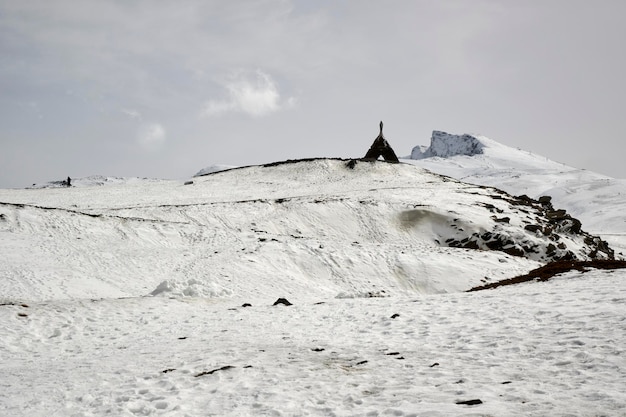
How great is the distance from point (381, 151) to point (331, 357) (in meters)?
50.4

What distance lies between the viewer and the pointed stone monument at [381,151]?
58062 millimetres

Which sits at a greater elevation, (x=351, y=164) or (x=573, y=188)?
(x=573, y=188)

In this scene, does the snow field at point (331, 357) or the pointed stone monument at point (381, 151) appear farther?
the pointed stone monument at point (381, 151)

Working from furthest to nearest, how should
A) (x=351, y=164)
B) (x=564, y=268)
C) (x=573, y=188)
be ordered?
(x=573, y=188) < (x=351, y=164) < (x=564, y=268)

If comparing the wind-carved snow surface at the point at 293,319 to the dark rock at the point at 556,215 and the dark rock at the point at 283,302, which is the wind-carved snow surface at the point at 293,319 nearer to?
the dark rock at the point at 283,302

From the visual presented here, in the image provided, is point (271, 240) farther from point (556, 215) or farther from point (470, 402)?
point (556, 215)

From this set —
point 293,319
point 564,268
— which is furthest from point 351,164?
point 293,319

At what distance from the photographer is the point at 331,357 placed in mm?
9633

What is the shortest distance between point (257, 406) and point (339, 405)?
1296mm

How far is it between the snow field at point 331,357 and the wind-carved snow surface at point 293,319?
50 mm

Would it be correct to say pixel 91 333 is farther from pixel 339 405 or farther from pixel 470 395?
pixel 470 395

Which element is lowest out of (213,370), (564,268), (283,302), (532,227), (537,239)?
(213,370)

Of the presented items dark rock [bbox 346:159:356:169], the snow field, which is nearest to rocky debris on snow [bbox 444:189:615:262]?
the snow field

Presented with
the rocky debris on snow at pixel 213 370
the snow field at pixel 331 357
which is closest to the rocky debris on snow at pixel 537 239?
the snow field at pixel 331 357
